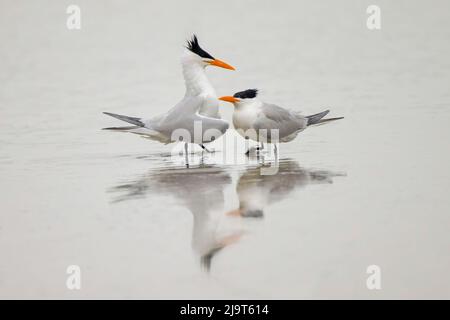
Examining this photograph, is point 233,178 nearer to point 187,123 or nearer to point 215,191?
point 215,191

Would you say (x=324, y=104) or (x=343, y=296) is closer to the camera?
(x=343, y=296)

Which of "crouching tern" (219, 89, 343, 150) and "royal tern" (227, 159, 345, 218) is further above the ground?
"crouching tern" (219, 89, 343, 150)

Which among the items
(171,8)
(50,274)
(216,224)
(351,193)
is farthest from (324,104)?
(171,8)

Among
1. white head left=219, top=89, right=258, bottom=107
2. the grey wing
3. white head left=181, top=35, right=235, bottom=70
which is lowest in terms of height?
the grey wing

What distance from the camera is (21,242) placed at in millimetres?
4582

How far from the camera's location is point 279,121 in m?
7.00

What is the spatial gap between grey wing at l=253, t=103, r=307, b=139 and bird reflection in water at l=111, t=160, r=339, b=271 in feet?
1.45

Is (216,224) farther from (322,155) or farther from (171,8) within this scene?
(171,8)

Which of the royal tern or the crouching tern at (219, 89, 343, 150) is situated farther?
the crouching tern at (219, 89, 343, 150)

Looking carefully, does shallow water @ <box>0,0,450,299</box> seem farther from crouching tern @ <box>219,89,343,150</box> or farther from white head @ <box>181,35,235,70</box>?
white head @ <box>181,35,235,70</box>

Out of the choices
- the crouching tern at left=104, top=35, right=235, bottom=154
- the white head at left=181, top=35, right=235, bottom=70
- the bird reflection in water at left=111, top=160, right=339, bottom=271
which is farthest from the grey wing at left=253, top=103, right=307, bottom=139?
the white head at left=181, top=35, right=235, bottom=70

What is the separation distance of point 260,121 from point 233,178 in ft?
3.58

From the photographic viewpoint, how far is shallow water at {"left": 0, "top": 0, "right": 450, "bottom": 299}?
3.99 m
